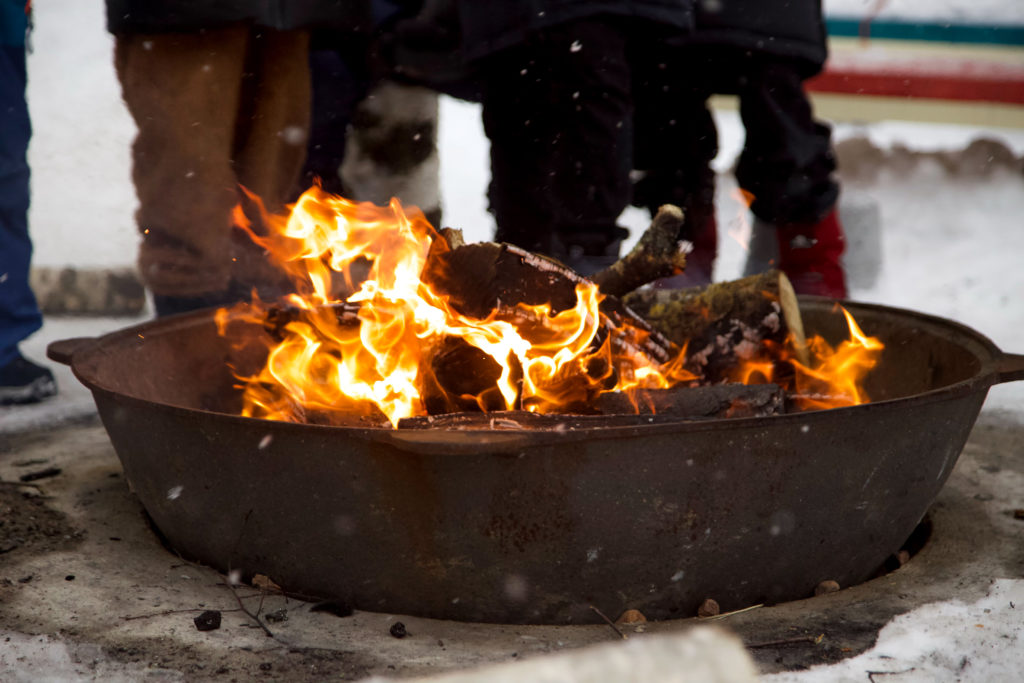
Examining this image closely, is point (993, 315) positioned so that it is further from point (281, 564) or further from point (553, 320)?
point (281, 564)

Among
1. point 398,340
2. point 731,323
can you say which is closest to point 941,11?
point 731,323

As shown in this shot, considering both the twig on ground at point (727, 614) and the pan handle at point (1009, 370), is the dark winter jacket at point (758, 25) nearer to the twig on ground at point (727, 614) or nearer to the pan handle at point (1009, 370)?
the pan handle at point (1009, 370)

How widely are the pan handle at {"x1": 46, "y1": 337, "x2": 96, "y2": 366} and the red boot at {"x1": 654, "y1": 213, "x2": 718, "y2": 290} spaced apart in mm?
2318

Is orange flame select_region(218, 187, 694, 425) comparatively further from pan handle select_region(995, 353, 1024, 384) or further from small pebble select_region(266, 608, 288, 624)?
pan handle select_region(995, 353, 1024, 384)

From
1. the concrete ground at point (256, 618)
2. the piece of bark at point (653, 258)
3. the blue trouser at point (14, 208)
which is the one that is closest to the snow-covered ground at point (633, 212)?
the blue trouser at point (14, 208)

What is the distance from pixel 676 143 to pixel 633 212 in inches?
150

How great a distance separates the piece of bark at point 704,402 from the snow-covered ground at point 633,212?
5.09 ft

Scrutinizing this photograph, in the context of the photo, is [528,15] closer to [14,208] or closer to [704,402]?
[704,402]

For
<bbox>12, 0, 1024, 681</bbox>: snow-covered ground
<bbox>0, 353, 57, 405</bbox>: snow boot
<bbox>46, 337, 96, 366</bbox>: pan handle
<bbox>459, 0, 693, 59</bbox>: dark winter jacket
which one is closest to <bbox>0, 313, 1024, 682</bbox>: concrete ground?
<bbox>46, 337, 96, 366</bbox>: pan handle

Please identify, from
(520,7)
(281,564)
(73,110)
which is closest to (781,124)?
(520,7)

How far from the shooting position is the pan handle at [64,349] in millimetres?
2095

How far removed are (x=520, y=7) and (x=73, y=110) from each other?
4.81 meters

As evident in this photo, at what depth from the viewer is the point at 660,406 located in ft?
6.04

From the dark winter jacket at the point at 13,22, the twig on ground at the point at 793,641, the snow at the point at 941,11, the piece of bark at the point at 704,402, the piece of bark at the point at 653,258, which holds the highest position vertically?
the snow at the point at 941,11
